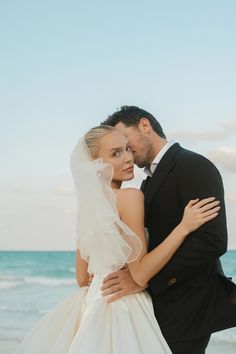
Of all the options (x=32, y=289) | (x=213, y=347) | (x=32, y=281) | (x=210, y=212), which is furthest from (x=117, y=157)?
(x=32, y=281)

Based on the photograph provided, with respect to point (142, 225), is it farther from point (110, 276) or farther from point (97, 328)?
point (97, 328)

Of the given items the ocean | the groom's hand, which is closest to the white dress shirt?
the groom's hand

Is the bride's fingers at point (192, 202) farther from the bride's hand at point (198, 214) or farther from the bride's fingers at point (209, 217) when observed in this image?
the bride's fingers at point (209, 217)

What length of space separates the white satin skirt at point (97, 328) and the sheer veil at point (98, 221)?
191 mm

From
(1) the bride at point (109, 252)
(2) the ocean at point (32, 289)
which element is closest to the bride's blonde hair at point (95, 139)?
(1) the bride at point (109, 252)

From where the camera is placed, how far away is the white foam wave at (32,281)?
23.2 meters

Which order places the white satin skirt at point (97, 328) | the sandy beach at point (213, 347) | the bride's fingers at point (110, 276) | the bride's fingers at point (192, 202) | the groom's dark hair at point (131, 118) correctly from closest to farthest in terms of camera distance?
1. the white satin skirt at point (97, 328)
2. the bride's fingers at point (192, 202)
3. the bride's fingers at point (110, 276)
4. the groom's dark hair at point (131, 118)
5. the sandy beach at point (213, 347)

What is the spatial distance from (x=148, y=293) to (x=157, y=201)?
543 mm

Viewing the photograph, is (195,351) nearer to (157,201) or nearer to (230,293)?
(230,293)

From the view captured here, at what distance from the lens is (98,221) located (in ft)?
10.9

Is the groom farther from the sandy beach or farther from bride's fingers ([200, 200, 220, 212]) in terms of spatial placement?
the sandy beach

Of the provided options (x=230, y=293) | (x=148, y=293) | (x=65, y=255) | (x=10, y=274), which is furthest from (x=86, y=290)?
(x=65, y=255)

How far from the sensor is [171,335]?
3.38 m

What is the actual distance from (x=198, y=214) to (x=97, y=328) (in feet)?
2.71
